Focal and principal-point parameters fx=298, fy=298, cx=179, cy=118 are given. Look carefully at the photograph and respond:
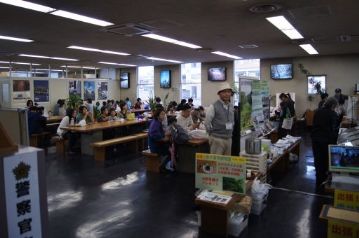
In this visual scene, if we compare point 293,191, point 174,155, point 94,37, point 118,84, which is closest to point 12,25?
point 94,37

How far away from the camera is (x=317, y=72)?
11.2 m

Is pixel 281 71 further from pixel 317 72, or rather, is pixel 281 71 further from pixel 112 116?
pixel 112 116

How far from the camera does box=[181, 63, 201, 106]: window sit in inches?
549

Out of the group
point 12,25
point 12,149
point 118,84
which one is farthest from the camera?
point 118,84

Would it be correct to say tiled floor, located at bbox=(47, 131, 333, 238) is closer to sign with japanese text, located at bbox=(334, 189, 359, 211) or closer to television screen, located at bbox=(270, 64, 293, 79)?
sign with japanese text, located at bbox=(334, 189, 359, 211)

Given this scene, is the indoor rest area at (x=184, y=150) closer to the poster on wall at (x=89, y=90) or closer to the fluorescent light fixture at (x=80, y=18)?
the fluorescent light fixture at (x=80, y=18)

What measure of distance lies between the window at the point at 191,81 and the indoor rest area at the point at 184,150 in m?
4.70

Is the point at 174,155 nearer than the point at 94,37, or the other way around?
the point at 174,155

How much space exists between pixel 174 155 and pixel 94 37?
338 cm

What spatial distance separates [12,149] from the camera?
1695 mm

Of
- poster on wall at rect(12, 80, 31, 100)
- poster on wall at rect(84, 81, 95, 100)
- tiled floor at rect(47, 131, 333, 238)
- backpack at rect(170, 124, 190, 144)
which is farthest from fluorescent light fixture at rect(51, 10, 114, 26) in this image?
poster on wall at rect(84, 81, 95, 100)

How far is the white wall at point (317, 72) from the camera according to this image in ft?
35.1

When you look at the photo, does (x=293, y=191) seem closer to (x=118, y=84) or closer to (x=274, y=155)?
(x=274, y=155)

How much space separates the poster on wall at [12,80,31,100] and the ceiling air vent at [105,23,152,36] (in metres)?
6.27
